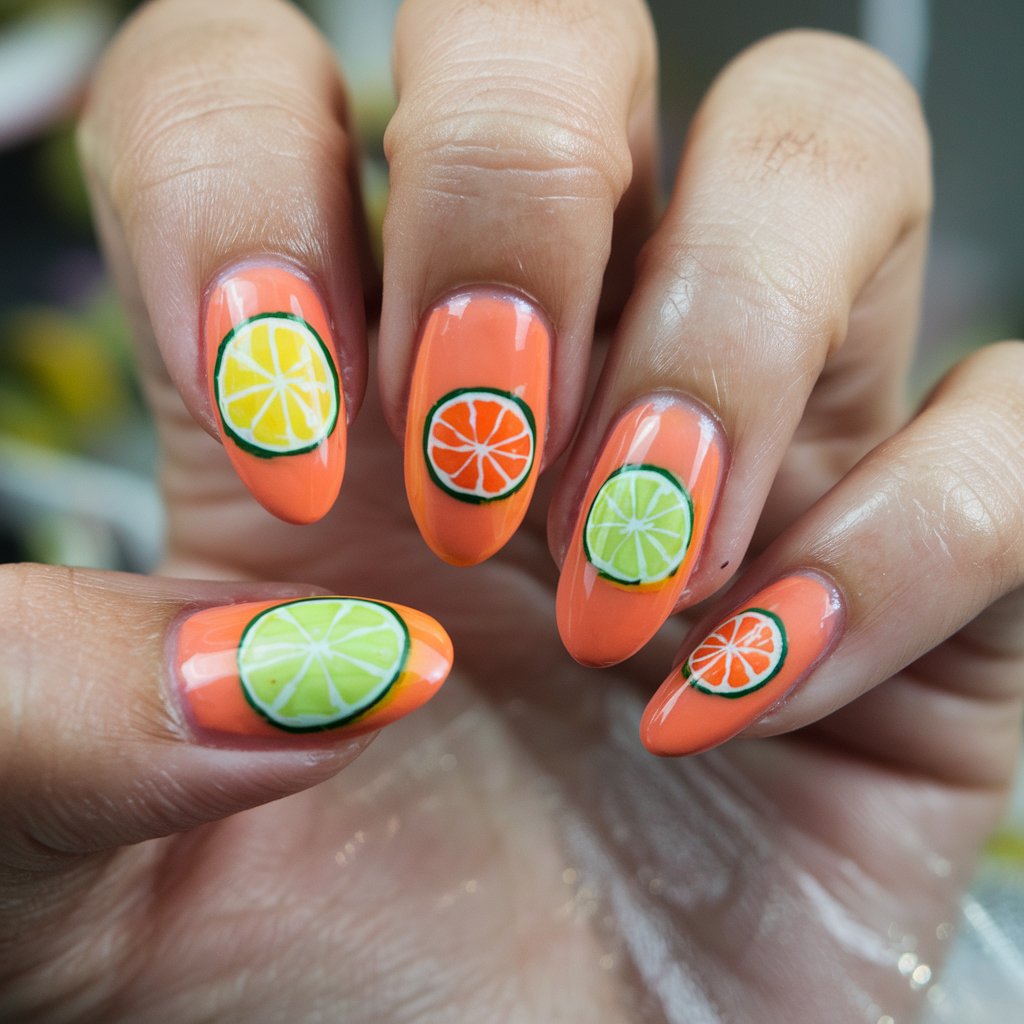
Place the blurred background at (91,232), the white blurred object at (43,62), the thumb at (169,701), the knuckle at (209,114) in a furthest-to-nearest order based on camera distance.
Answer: the white blurred object at (43,62), the blurred background at (91,232), the knuckle at (209,114), the thumb at (169,701)

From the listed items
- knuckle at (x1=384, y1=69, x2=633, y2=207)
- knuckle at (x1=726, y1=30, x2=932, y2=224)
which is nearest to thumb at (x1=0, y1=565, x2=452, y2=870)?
knuckle at (x1=384, y1=69, x2=633, y2=207)

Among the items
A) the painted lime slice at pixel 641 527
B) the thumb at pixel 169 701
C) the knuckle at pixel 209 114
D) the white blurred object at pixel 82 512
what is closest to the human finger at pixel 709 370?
the painted lime slice at pixel 641 527

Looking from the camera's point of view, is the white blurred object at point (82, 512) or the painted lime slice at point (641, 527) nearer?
the painted lime slice at point (641, 527)

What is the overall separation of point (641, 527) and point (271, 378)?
0.21 metres

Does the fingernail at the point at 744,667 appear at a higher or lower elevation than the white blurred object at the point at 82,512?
higher

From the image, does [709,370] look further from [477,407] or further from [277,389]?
[277,389]

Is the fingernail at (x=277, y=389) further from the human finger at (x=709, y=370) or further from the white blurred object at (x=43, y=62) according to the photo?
the white blurred object at (x=43, y=62)

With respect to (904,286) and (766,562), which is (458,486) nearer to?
(766,562)

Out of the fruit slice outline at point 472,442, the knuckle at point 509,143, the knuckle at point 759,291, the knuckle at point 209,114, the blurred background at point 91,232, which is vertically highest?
the knuckle at point 509,143

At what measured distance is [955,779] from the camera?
0.71 meters

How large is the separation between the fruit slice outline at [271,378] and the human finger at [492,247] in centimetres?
3

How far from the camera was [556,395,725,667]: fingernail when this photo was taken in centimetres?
48

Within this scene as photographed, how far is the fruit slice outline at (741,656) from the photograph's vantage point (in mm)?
508

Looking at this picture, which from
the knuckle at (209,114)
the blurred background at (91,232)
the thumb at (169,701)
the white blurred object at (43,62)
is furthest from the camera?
the white blurred object at (43,62)
